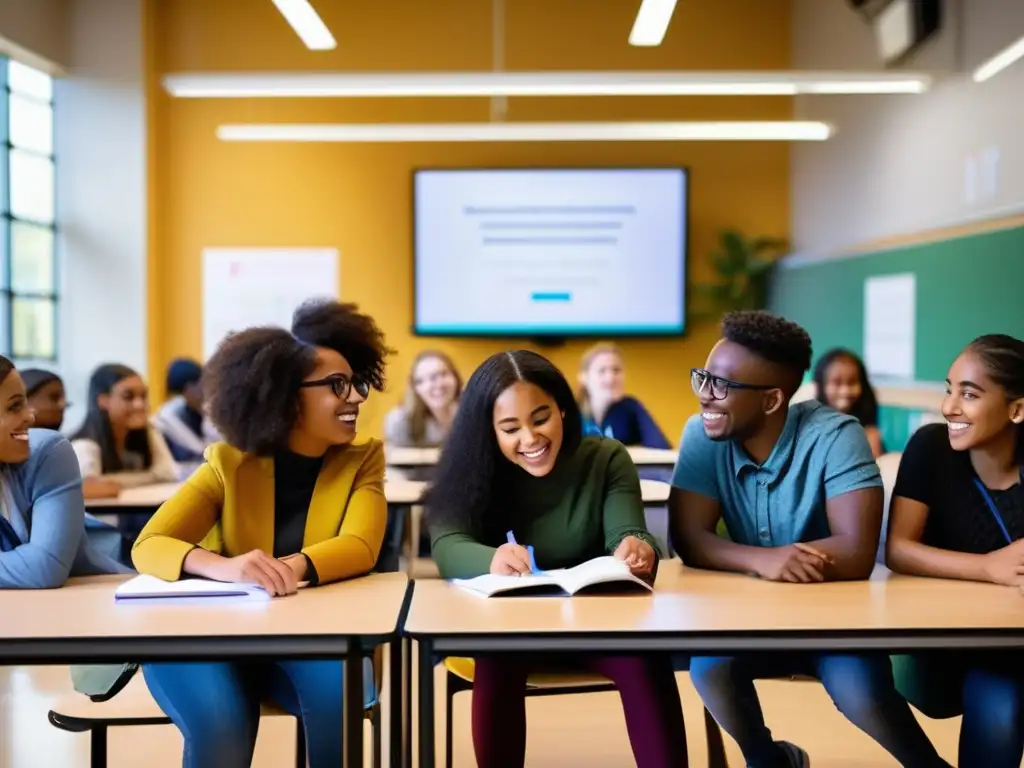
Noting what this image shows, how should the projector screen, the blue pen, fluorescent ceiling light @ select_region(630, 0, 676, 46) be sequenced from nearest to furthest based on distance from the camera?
the blue pen → fluorescent ceiling light @ select_region(630, 0, 676, 46) → the projector screen

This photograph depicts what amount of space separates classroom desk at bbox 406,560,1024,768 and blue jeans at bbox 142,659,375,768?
260mm

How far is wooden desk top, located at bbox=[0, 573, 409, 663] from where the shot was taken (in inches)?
72.9

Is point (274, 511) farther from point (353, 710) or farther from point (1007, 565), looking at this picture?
point (1007, 565)

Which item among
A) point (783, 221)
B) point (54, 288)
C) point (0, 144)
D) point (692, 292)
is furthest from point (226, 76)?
point (783, 221)

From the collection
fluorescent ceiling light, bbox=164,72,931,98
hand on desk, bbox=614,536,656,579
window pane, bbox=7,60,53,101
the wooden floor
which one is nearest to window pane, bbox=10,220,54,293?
window pane, bbox=7,60,53,101

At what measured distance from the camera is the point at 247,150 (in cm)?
831

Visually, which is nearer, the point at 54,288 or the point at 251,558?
the point at 251,558

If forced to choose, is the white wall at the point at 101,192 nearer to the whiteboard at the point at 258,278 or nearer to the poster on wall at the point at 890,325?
the whiteboard at the point at 258,278

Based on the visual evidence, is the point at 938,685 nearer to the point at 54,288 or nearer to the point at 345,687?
the point at 345,687

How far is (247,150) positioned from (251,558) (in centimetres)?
657

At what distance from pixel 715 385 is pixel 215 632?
1.12 meters

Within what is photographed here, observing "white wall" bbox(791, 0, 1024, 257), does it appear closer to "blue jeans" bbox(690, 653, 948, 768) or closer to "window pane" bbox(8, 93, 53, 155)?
"blue jeans" bbox(690, 653, 948, 768)

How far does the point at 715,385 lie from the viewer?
2.45 m

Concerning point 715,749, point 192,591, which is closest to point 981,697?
point 715,749
